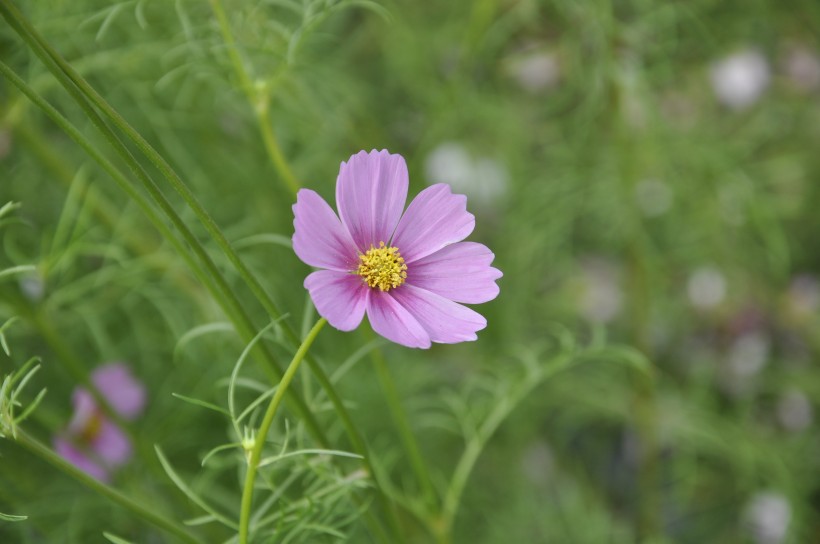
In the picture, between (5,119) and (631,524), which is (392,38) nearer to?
(5,119)

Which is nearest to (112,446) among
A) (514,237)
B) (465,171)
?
(514,237)

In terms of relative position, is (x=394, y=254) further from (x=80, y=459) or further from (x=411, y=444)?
(x=80, y=459)

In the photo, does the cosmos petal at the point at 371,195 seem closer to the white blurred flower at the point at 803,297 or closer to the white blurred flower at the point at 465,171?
the white blurred flower at the point at 465,171

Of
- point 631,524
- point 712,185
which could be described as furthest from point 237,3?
point 631,524

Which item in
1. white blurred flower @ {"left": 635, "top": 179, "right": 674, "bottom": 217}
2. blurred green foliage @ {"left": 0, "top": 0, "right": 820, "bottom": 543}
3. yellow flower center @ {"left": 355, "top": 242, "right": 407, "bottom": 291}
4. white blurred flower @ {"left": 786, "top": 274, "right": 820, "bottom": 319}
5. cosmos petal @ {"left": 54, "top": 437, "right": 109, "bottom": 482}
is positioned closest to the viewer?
yellow flower center @ {"left": 355, "top": 242, "right": 407, "bottom": 291}

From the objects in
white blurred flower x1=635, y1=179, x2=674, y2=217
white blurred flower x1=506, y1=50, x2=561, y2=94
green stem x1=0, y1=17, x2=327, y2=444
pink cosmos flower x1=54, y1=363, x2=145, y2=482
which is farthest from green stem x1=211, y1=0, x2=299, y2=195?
white blurred flower x1=506, y1=50, x2=561, y2=94

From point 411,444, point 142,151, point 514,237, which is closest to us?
point 142,151

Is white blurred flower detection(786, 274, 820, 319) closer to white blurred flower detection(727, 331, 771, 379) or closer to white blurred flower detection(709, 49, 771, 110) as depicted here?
white blurred flower detection(727, 331, 771, 379)
